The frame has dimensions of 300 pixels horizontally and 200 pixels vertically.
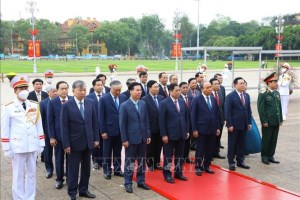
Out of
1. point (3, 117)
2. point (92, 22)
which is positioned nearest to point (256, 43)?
point (3, 117)

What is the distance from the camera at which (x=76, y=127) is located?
454 cm

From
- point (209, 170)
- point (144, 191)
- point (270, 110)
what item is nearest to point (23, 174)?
point (144, 191)

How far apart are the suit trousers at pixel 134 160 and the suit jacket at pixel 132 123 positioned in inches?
4.9

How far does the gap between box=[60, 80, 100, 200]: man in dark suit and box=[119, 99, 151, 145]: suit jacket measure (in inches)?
16.1

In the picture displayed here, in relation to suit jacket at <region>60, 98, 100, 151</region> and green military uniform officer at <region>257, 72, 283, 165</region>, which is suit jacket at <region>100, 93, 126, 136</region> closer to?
suit jacket at <region>60, 98, 100, 151</region>

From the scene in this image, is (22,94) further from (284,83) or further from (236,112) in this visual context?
(284,83)

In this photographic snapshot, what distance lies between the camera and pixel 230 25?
3329 inches

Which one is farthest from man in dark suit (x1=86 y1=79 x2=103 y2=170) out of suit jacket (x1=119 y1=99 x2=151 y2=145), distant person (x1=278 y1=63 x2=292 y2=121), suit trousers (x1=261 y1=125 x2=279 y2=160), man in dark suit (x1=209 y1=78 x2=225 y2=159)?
distant person (x1=278 y1=63 x2=292 y2=121)

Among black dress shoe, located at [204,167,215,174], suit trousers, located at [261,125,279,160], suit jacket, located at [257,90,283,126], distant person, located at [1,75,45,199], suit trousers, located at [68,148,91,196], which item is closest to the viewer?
distant person, located at [1,75,45,199]

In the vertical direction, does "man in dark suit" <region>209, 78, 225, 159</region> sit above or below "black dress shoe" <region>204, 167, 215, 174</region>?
above

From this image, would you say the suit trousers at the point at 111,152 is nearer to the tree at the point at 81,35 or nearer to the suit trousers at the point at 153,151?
the suit trousers at the point at 153,151

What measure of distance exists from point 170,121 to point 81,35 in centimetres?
7420

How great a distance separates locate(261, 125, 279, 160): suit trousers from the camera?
6.31 metres

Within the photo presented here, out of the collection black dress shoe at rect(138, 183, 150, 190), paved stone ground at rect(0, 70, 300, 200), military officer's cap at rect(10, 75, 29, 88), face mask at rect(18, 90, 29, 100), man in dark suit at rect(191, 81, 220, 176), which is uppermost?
military officer's cap at rect(10, 75, 29, 88)
